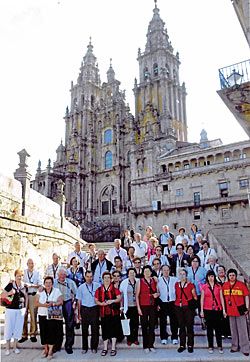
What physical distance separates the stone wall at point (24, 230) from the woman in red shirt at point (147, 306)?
4676 mm

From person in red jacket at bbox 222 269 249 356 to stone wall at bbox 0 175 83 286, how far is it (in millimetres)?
6240

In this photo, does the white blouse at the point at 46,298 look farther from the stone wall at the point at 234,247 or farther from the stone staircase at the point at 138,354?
the stone wall at the point at 234,247

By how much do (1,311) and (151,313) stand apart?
467 centimetres

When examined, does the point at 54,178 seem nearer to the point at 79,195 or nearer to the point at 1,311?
the point at 79,195

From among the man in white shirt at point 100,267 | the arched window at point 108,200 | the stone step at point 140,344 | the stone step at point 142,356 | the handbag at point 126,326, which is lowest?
the stone step at point 142,356

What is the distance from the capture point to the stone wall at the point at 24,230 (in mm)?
9492

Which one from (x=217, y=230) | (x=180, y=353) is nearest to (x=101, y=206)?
(x=217, y=230)

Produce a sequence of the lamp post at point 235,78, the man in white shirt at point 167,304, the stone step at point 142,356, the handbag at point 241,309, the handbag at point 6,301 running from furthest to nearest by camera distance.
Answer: the lamp post at point 235,78 → the man in white shirt at point 167,304 → the handbag at point 6,301 → the handbag at point 241,309 → the stone step at point 142,356

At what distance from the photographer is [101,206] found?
45469mm

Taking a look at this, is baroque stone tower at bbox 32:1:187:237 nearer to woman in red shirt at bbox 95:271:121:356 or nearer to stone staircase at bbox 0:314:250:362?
Answer: stone staircase at bbox 0:314:250:362

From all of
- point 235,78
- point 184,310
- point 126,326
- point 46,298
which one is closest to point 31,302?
point 46,298

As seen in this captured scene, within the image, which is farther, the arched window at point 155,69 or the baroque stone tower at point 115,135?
the arched window at point 155,69

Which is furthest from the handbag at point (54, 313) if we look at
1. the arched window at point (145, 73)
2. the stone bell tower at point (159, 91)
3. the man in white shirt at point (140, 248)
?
the arched window at point (145, 73)

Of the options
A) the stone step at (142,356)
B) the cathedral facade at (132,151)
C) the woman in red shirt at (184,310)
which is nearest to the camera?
the stone step at (142,356)
